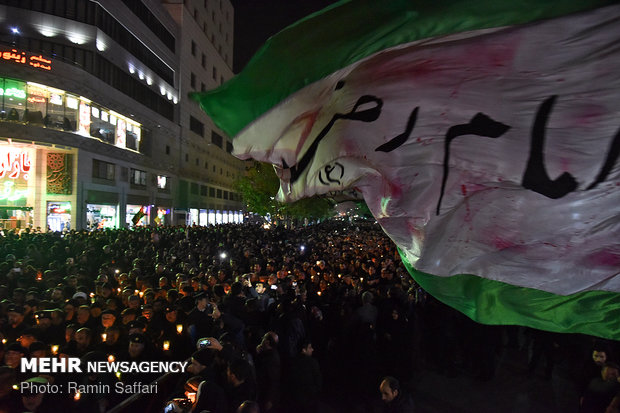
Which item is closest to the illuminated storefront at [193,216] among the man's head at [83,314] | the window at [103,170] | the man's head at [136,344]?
the window at [103,170]

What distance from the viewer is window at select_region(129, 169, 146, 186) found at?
3838cm

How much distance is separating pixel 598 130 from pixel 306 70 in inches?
84.3

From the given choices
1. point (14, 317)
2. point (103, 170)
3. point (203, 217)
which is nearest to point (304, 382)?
point (14, 317)

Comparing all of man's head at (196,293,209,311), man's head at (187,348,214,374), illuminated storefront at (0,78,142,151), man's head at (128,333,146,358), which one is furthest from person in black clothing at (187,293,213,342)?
illuminated storefront at (0,78,142,151)

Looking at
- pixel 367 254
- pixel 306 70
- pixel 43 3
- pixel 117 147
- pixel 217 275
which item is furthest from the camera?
pixel 117 147

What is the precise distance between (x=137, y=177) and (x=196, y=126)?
16.8m

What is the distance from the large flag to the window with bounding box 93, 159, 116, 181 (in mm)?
33731

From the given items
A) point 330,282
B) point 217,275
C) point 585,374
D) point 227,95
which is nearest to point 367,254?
point 330,282

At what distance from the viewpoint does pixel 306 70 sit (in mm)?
3309

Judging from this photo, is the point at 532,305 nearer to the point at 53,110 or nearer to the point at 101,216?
the point at 53,110

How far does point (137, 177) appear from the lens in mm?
39344

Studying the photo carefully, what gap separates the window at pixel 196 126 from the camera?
52.0m

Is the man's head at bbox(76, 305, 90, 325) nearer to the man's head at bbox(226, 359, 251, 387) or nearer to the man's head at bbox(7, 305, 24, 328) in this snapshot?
the man's head at bbox(7, 305, 24, 328)

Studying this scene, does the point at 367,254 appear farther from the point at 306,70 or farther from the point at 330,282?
the point at 306,70
